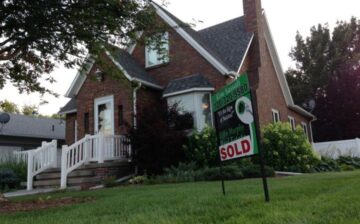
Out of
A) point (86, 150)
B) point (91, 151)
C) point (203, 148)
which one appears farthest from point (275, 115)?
point (86, 150)

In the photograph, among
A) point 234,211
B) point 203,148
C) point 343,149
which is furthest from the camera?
point 343,149

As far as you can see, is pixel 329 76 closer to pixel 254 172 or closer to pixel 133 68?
pixel 133 68

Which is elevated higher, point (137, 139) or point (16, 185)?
point (137, 139)

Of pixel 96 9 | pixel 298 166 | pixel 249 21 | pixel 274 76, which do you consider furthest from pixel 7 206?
pixel 274 76

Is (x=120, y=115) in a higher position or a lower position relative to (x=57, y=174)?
higher

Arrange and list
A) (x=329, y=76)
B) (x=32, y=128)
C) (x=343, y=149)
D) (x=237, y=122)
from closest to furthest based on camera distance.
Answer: (x=237, y=122) → (x=343, y=149) → (x=32, y=128) → (x=329, y=76)

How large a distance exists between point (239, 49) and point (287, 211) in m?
13.6

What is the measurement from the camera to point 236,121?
5590 mm

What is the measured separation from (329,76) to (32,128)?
27110 millimetres

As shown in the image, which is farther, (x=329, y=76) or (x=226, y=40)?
(x=329, y=76)

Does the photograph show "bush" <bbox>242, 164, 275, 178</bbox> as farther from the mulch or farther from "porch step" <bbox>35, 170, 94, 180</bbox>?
"porch step" <bbox>35, 170, 94, 180</bbox>

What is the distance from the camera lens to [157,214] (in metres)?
4.61

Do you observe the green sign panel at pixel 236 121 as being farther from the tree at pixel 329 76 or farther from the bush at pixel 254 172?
the tree at pixel 329 76

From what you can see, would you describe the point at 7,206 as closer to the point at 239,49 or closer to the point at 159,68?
the point at 159,68
